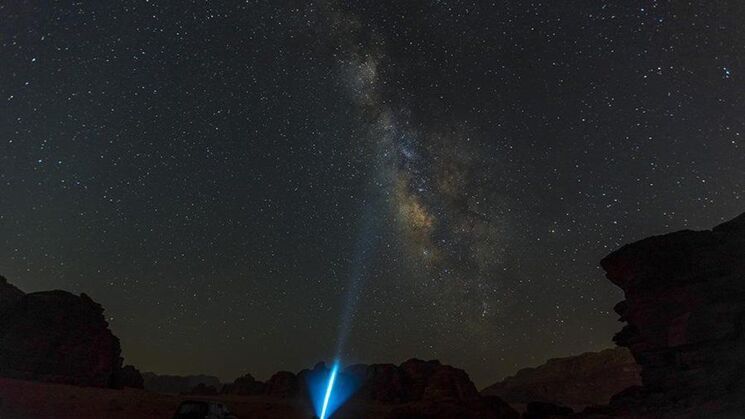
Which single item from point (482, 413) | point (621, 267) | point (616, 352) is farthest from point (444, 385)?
point (616, 352)

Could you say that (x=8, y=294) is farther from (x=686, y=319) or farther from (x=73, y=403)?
(x=686, y=319)

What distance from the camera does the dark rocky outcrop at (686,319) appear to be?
2333cm

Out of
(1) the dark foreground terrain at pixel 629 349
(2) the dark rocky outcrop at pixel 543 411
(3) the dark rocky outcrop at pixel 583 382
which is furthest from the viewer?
(3) the dark rocky outcrop at pixel 583 382

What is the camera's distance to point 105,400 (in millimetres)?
34969

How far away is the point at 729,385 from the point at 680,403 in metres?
2.45

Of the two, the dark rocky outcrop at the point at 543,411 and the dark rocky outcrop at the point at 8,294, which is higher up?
the dark rocky outcrop at the point at 8,294

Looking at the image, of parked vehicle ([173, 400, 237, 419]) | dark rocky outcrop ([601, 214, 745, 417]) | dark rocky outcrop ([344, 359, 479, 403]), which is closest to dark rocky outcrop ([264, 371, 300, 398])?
dark rocky outcrop ([344, 359, 479, 403])

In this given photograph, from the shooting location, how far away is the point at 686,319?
2509 centimetres

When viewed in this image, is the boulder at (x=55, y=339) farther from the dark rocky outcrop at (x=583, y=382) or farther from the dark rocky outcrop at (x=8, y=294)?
the dark rocky outcrop at (x=583, y=382)

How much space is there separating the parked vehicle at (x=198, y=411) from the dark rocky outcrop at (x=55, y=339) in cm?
3263

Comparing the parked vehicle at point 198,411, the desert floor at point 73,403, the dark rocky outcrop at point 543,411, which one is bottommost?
the parked vehicle at point 198,411

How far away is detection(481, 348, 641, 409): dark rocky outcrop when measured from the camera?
10200 centimetres

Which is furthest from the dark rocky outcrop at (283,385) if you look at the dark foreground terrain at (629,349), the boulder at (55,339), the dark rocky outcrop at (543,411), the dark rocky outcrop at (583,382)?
the dark rocky outcrop at (543,411)

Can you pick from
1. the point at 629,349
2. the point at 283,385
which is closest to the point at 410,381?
the point at 283,385
